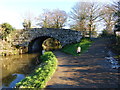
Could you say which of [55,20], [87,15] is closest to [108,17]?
[87,15]

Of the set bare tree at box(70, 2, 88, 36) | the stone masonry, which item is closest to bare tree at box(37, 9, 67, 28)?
bare tree at box(70, 2, 88, 36)

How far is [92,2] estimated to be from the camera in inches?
1066

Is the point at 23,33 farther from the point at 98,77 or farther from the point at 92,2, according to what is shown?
the point at 98,77

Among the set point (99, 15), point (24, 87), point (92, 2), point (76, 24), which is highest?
point (92, 2)

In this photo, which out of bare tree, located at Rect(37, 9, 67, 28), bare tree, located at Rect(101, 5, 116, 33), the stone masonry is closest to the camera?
the stone masonry

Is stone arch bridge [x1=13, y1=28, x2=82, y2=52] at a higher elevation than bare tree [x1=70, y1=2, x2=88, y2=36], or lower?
lower

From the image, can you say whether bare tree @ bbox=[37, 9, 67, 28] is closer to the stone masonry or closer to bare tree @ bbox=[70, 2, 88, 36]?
bare tree @ bbox=[70, 2, 88, 36]

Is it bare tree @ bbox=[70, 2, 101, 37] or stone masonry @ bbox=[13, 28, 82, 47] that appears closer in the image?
stone masonry @ bbox=[13, 28, 82, 47]

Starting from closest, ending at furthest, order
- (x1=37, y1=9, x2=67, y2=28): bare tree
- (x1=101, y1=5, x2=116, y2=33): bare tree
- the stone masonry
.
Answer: the stone masonry, (x1=101, y1=5, x2=116, y2=33): bare tree, (x1=37, y1=9, x2=67, y2=28): bare tree

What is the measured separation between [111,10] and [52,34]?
1247 centimetres

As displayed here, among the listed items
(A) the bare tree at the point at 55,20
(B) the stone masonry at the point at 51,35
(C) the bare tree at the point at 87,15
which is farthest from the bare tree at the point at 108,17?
(A) the bare tree at the point at 55,20

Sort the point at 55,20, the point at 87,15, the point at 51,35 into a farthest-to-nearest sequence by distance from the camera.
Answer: the point at 55,20 → the point at 87,15 → the point at 51,35

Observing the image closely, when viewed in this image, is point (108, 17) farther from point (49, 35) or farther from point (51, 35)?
point (49, 35)

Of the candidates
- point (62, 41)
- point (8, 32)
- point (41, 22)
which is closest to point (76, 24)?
point (62, 41)
